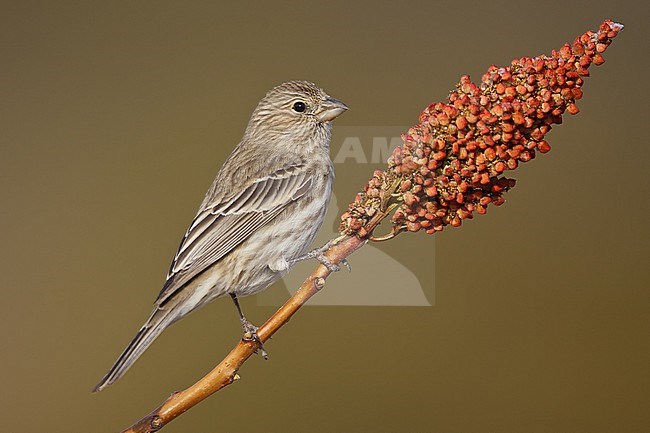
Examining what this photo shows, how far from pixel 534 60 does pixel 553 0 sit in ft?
15.2

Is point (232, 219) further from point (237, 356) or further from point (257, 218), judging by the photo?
point (237, 356)

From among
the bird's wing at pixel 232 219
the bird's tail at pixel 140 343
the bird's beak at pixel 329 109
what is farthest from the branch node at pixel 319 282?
the bird's beak at pixel 329 109

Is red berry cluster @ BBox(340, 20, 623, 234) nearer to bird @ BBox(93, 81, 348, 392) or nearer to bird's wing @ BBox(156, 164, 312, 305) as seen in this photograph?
bird @ BBox(93, 81, 348, 392)

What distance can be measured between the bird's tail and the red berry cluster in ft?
2.12

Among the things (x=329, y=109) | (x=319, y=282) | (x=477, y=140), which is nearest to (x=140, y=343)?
(x=319, y=282)

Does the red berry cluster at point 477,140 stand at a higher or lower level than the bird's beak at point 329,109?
lower

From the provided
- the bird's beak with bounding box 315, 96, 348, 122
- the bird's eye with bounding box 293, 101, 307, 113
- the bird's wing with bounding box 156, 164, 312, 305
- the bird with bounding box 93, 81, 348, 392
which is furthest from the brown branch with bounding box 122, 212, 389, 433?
the bird's eye with bounding box 293, 101, 307, 113

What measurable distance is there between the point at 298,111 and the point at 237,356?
4.88 ft

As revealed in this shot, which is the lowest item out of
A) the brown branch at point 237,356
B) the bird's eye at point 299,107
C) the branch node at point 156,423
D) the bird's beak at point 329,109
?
the branch node at point 156,423

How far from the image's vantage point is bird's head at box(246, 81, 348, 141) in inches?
119

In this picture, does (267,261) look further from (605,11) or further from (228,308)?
(605,11)

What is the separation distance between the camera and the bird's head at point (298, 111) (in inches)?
119

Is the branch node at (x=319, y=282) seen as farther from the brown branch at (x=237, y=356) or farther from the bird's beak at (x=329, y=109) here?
the bird's beak at (x=329, y=109)

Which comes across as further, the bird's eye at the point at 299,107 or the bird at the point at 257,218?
the bird's eye at the point at 299,107
